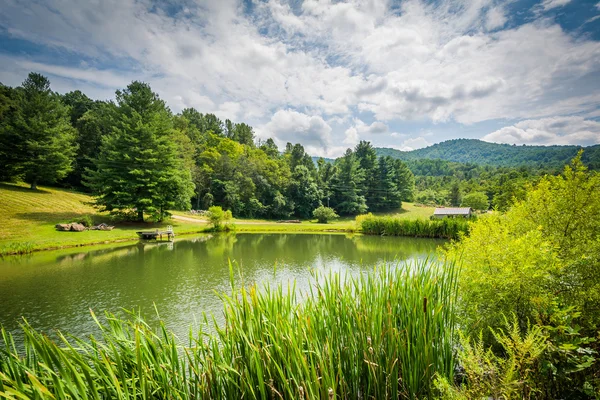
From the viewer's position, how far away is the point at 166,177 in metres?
34.0

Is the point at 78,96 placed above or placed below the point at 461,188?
above

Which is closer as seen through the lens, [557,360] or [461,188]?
[557,360]

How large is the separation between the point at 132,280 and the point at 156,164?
2349 centimetres

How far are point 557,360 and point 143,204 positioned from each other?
36.2 metres

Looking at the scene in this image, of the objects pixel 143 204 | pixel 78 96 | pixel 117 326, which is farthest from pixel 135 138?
pixel 78 96

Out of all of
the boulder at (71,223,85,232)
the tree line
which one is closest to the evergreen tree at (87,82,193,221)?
the tree line

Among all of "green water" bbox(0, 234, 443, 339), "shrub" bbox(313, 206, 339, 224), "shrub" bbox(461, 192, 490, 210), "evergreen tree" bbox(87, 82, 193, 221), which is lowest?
"green water" bbox(0, 234, 443, 339)

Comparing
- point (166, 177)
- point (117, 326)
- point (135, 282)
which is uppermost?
point (166, 177)

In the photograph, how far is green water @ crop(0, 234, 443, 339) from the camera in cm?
986

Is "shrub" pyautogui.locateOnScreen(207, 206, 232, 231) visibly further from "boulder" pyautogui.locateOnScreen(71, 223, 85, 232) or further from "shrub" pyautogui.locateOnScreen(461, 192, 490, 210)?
"shrub" pyautogui.locateOnScreen(461, 192, 490, 210)

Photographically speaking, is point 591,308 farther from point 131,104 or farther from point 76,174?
point 76,174

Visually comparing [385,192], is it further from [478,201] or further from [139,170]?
[139,170]

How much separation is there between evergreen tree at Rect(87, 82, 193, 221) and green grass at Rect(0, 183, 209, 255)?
2632 mm

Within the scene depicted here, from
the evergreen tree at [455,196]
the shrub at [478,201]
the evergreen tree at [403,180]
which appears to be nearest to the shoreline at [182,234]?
the evergreen tree at [403,180]
